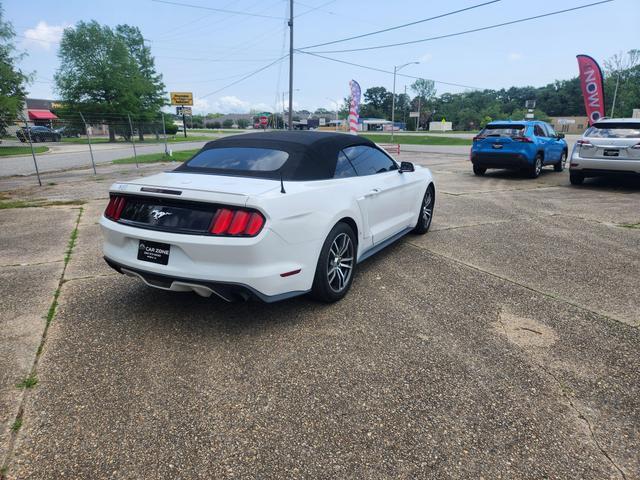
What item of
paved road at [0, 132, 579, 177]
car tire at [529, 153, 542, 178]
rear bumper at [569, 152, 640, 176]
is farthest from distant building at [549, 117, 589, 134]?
rear bumper at [569, 152, 640, 176]

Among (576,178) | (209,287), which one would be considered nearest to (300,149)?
(209,287)

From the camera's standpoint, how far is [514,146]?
12.1 m

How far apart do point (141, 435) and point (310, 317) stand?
5.44 ft

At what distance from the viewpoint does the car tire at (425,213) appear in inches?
238

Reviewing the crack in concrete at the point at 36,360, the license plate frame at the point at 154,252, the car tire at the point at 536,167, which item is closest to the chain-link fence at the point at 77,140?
the crack in concrete at the point at 36,360

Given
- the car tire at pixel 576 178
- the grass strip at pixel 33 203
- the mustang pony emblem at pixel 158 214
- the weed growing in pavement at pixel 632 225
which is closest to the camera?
the mustang pony emblem at pixel 158 214

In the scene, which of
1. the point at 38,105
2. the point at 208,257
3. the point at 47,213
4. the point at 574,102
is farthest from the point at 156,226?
the point at 574,102

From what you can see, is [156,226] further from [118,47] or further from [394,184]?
[118,47]

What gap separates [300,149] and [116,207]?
1631mm

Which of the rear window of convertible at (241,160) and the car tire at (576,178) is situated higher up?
the rear window of convertible at (241,160)

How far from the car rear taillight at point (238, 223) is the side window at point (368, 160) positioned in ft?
5.47

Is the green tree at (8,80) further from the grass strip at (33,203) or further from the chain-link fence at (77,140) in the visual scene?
the grass strip at (33,203)

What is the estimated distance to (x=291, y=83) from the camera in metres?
30.3

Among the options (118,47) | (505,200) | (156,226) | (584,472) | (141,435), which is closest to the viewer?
(584,472)
